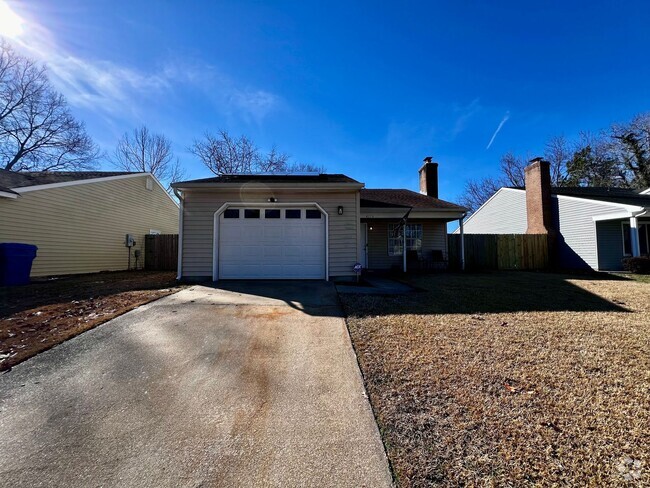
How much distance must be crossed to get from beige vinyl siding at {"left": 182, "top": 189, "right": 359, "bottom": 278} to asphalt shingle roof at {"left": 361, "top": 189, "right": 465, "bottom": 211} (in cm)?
414

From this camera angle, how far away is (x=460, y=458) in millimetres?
Answer: 1826

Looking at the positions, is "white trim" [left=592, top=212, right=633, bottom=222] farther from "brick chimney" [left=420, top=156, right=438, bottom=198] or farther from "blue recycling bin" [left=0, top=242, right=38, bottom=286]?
"blue recycling bin" [left=0, top=242, right=38, bottom=286]

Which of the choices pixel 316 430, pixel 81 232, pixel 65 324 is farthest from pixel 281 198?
pixel 81 232

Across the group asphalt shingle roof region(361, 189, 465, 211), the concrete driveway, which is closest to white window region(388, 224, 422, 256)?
asphalt shingle roof region(361, 189, 465, 211)

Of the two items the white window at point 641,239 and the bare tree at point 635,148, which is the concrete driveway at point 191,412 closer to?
the white window at point 641,239

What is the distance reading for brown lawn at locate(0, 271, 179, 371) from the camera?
12.1 ft

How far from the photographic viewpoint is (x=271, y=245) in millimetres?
8680

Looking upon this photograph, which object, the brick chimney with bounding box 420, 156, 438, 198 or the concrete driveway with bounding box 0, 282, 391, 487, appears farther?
the brick chimney with bounding box 420, 156, 438, 198

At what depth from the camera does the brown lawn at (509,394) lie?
69.2 inches

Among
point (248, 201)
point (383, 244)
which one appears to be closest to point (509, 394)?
point (248, 201)

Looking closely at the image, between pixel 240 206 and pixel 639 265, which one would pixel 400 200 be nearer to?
pixel 240 206

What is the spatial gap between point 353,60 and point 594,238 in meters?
13.8

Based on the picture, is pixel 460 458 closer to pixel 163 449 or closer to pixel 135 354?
pixel 163 449

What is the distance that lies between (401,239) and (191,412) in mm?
11837
